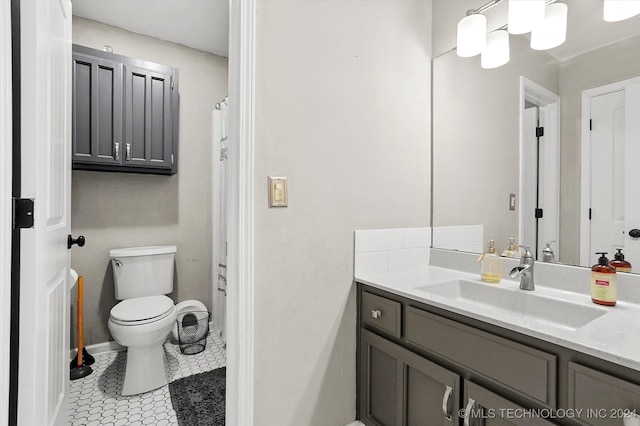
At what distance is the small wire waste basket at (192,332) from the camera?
2346 mm

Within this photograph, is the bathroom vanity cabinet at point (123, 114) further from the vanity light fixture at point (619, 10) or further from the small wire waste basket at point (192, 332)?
the vanity light fixture at point (619, 10)

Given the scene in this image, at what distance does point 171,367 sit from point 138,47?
237 cm

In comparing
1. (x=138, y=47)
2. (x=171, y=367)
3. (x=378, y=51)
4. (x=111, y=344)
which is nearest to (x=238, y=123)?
(x=378, y=51)

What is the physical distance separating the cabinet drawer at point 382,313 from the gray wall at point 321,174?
85 mm

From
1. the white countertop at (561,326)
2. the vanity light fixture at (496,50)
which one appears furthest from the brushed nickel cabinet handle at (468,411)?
the vanity light fixture at (496,50)

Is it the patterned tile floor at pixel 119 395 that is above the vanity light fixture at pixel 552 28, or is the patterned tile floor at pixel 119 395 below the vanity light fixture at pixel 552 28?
below

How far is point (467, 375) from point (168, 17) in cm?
276

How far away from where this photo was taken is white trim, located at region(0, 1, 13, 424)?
85 cm

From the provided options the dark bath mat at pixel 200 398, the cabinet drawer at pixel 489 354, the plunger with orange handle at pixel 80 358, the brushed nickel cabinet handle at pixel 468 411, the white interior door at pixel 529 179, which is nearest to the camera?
the cabinet drawer at pixel 489 354

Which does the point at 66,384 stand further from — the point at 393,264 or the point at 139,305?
the point at 393,264

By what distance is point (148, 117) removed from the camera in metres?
2.28

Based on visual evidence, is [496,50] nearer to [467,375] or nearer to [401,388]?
[467,375]

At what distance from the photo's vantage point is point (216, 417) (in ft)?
5.25

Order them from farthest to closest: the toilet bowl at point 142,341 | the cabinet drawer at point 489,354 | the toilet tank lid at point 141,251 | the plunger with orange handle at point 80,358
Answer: the toilet tank lid at point 141,251 → the plunger with orange handle at point 80,358 → the toilet bowl at point 142,341 → the cabinet drawer at point 489,354
